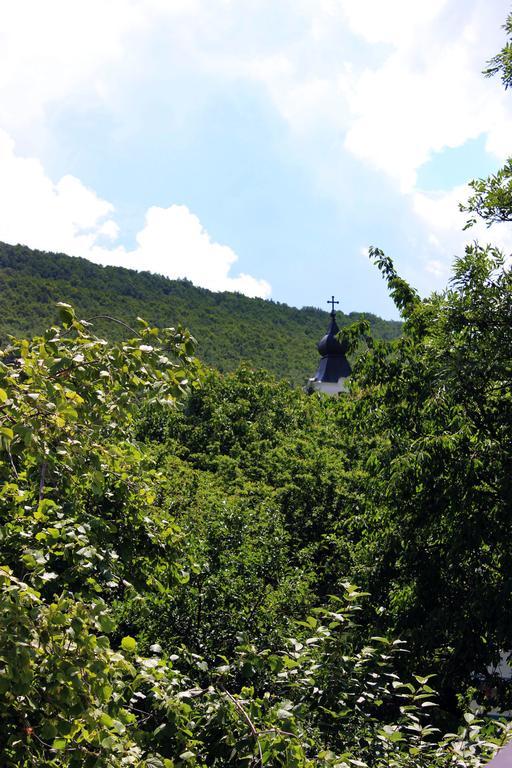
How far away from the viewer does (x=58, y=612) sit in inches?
136

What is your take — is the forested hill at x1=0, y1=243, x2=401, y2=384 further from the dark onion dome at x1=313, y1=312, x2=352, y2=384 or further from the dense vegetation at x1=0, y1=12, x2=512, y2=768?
the dense vegetation at x1=0, y1=12, x2=512, y2=768

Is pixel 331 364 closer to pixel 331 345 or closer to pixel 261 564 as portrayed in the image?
pixel 331 345

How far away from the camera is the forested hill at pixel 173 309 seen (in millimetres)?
67000

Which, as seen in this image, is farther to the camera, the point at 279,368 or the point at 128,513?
the point at 279,368

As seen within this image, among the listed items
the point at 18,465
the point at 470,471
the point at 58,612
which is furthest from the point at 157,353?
the point at 470,471

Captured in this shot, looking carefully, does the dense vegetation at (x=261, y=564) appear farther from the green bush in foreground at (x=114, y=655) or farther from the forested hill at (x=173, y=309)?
the forested hill at (x=173, y=309)

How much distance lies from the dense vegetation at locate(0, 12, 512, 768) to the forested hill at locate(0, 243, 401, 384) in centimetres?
4602

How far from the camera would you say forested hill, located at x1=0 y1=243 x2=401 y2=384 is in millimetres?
67000

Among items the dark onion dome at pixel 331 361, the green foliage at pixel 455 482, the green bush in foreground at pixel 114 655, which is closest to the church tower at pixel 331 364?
the dark onion dome at pixel 331 361

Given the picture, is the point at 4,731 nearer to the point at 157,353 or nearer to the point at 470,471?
the point at 157,353

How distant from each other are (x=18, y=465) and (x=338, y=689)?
127 inches

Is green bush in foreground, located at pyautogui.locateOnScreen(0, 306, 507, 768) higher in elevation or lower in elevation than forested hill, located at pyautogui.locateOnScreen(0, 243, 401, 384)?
lower

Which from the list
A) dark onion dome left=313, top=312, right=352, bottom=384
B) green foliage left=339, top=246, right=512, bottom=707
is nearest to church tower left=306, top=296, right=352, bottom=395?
dark onion dome left=313, top=312, right=352, bottom=384

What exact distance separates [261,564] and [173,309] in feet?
235
